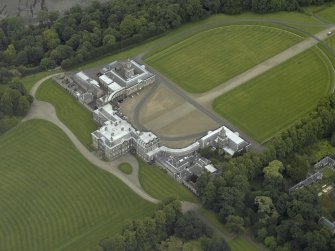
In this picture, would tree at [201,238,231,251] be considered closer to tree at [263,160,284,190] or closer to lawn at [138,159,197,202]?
lawn at [138,159,197,202]

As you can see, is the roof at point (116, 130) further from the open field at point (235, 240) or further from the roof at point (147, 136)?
the open field at point (235, 240)

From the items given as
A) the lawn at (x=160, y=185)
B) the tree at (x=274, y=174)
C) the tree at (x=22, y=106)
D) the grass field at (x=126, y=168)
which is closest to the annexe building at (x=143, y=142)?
the lawn at (x=160, y=185)

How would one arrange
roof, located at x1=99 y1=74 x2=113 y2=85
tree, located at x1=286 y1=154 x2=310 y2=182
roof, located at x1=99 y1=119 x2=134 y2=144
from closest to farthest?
tree, located at x1=286 y1=154 x2=310 y2=182, roof, located at x1=99 y1=119 x2=134 y2=144, roof, located at x1=99 y1=74 x2=113 y2=85

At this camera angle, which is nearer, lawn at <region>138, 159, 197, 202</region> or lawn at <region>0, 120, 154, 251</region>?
lawn at <region>0, 120, 154, 251</region>

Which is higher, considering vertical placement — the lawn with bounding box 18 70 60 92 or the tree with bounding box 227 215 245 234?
the lawn with bounding box 18 70 60 92

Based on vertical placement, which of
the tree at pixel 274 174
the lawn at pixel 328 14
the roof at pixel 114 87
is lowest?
the tree at pixel 274 174

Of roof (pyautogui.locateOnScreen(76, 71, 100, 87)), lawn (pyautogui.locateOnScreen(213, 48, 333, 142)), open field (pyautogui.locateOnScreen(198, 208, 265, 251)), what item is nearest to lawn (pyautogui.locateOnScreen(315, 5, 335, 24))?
lawn (pyautogui.locateOnScreen(213, 48, 333, 142))

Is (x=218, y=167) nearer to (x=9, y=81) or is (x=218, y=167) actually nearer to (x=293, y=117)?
(x=293, y=117)

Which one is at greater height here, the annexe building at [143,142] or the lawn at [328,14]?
the lawn at [328,14]
